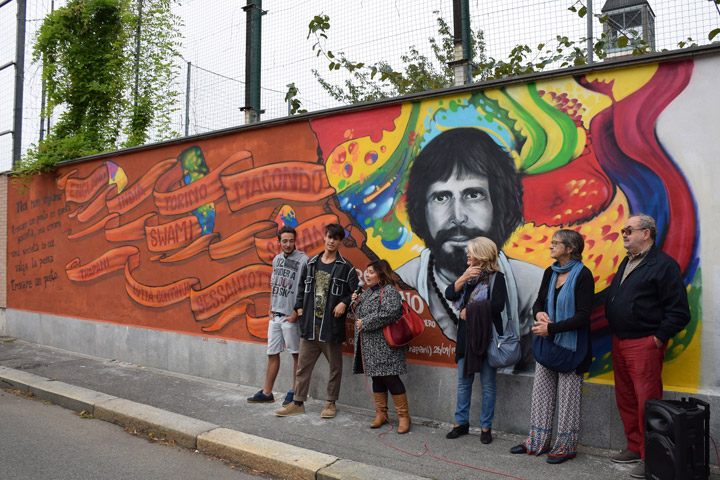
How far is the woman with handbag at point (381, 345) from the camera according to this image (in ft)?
16.9

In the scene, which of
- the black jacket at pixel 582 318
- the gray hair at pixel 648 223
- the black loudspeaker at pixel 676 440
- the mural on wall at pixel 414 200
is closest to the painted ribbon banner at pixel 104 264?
the mural on wall at pixel 414 200

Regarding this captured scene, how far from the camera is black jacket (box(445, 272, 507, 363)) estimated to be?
4.76m

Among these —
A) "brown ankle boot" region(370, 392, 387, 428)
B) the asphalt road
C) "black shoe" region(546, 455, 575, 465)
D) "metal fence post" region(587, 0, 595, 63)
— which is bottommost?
the asphalt road

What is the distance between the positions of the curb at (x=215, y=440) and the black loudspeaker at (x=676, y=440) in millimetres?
1569

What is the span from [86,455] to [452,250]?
366cm

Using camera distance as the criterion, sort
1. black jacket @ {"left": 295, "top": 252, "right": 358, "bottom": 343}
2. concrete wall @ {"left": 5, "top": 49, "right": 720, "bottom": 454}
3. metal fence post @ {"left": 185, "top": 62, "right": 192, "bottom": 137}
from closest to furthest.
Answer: concrete wall @ {"left": 5, "top": 49, "right": 720, "bottom": 454} < black jacket @ {"left": 295, "top": 252, "right": 358, "bottom": 343} < metal fence post @ {"left": 185, "top": 62, "right": 192, "bottom": 137}

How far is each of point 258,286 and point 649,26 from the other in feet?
16.8

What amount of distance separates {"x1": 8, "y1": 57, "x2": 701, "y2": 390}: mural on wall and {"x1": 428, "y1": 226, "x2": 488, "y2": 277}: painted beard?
0.5 inches

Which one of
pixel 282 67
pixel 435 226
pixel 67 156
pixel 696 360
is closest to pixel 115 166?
pixel 67 156

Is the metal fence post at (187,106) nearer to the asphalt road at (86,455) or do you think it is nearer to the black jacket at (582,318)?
the asphalt road at (86,455)

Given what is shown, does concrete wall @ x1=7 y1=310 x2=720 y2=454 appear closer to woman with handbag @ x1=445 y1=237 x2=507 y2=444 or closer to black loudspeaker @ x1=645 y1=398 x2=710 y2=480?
woman with handbag @ x1=445 y1=237 x2=507 y2=444

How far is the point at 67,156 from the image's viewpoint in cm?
1005

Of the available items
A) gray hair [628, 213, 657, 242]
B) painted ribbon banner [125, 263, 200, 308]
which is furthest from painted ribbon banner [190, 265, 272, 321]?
gray hair [628, 213, 657, 242]

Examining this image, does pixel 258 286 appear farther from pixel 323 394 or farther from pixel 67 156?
pixel 67 156
